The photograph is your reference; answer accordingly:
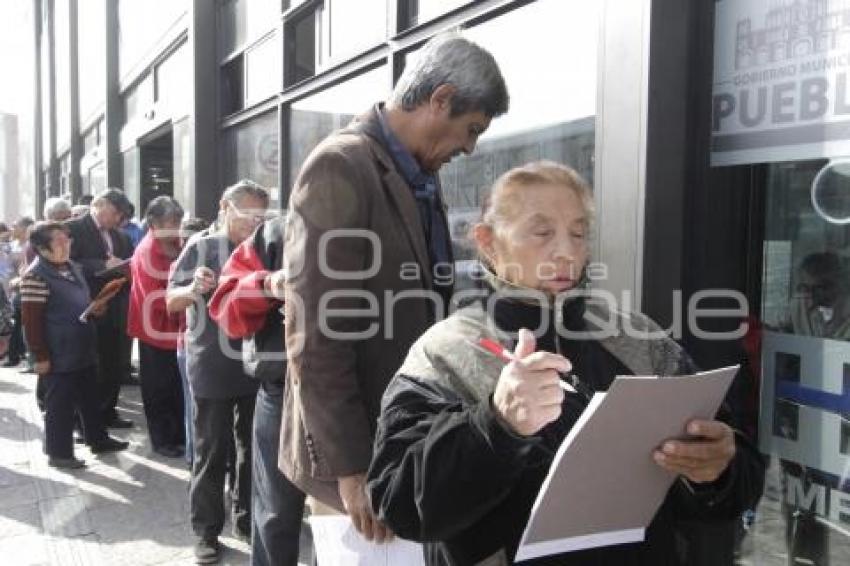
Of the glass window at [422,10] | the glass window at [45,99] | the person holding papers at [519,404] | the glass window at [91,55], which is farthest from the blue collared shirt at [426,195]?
the glass window at [45,99]

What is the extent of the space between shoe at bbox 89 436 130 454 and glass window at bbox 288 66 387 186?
7.43 feet

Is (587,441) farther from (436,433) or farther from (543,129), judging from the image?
(543,129)

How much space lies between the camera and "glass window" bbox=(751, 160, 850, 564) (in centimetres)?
207

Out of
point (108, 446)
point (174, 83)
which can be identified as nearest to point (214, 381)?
point (108, 446)

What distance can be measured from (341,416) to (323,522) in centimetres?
25

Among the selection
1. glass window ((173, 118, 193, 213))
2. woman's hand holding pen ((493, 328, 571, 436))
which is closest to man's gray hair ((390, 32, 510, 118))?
woman's hand holding pen ((493, 328, 571, 436))

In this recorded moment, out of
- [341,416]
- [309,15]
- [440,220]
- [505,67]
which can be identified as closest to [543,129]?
[505,67]

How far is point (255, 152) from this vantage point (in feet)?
20.7

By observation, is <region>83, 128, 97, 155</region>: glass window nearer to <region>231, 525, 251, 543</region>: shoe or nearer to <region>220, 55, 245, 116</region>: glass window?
<region>220, 55, 245, 116</region>: glass window

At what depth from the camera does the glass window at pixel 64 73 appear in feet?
52.4

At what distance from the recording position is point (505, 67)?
3.29m

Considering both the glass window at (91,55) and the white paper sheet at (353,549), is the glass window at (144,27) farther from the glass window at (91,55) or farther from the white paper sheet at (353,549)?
the white paper sheet at (353,549)

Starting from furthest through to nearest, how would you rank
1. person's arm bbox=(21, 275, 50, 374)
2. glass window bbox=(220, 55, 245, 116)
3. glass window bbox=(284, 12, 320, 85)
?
glass window bbox=(220, 55, 245, 116) < glass window bbox=(284, 12, 320, 85) < person's arm bbox=(21, 275, 50, 374)

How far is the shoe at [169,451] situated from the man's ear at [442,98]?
4316 millimetres
